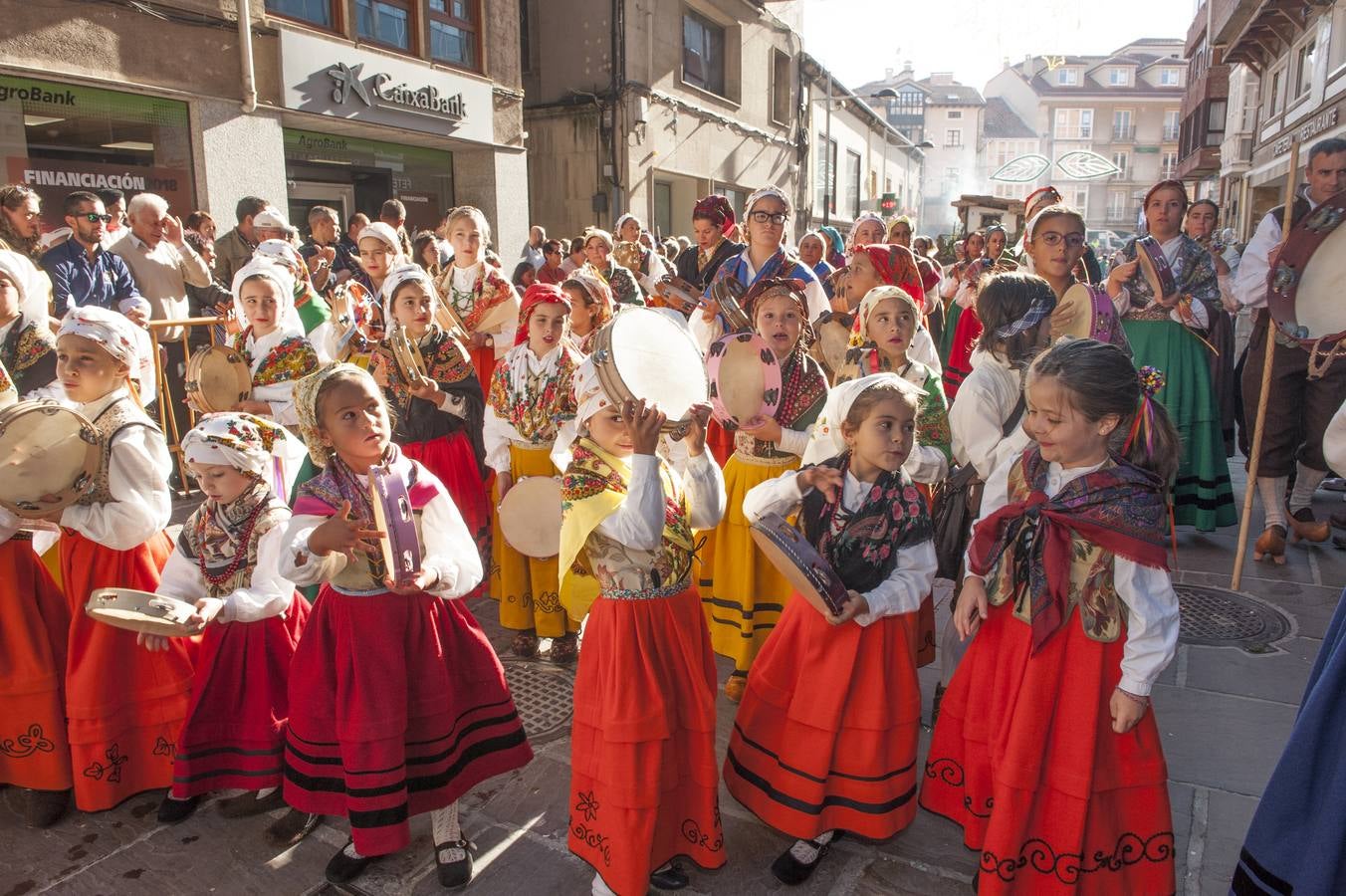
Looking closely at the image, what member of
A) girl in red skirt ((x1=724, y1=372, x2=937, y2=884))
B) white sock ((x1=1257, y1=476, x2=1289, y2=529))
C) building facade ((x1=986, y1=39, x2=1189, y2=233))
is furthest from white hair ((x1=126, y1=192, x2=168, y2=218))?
building facade ((x1=986, y1=39, x2=1189, y2=233))

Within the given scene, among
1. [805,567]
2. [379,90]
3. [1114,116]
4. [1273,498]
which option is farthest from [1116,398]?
[1114,116]

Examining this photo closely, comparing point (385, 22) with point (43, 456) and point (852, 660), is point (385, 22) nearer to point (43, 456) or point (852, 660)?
point (43, 456)

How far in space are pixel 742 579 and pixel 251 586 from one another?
1941mm

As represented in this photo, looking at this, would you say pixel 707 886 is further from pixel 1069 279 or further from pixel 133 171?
pixel 133 171

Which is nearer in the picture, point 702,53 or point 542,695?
point 542,695

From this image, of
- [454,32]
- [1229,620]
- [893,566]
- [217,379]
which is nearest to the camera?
[893,566]

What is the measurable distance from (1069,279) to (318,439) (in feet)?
11.9

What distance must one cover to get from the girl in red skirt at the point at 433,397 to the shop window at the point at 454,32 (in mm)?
9792

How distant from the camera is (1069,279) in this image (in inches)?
173

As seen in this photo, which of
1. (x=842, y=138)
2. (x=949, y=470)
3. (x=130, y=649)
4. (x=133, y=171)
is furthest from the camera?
(x=842, y=138)

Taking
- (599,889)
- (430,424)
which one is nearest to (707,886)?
(599,889)

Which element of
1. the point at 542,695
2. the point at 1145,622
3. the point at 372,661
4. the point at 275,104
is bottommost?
the point at 542,695

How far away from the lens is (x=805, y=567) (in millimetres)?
2523

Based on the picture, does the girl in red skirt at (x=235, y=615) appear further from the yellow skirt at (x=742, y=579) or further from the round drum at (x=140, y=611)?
the yellow skirt at (x=742, y=579)
